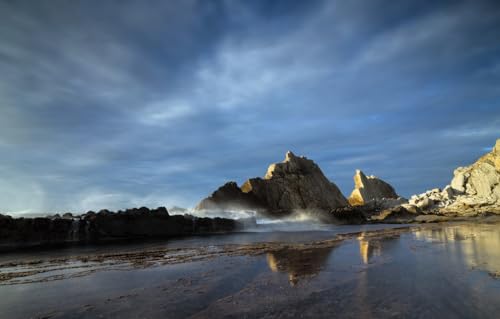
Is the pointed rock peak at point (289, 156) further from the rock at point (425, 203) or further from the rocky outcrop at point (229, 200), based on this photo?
the rock at point (425, 203)

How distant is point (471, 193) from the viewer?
4116 centimetres

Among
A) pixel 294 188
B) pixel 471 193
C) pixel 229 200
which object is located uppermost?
pixel 294 188

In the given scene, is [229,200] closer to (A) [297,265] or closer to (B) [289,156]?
(B) [289,156]

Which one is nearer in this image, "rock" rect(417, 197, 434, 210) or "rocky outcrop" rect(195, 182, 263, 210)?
"rock" rect(417, 197, 434, 210)

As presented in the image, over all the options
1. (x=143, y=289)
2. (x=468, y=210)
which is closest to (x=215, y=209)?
(x=468, y=210)

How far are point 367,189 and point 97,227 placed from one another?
6747cm

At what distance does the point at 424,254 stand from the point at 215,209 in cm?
3861

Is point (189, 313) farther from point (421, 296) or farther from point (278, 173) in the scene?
point (278, 173)

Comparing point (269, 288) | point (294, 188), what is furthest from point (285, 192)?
point (269, 288)

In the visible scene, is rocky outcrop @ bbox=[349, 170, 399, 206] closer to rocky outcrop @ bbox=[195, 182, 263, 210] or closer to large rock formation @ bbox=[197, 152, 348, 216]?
large rock formation @ bbox=[197, 152, 348, 216]

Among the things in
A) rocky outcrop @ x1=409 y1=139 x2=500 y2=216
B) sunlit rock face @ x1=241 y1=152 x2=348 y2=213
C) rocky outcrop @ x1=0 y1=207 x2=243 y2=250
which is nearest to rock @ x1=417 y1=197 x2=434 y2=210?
rocky outcrop @ x1=409 y1=139 x2=500 y2=216

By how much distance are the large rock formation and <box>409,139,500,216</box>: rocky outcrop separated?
15.6m

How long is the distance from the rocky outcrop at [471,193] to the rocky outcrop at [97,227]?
31394 millimetres

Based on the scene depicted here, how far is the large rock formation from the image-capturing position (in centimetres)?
4862
